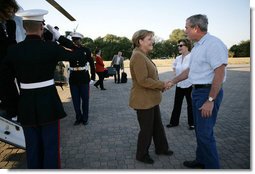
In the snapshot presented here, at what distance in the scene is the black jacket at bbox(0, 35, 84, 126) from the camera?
2.95m

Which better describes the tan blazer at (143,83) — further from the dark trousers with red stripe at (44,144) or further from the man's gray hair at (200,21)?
the dark trousers with red stripe at (44,144)

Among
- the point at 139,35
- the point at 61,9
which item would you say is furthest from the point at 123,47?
the point at 139,35

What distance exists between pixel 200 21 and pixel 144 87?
1230mm

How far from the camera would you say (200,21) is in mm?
3547

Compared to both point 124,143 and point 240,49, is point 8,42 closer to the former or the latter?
point 124,143

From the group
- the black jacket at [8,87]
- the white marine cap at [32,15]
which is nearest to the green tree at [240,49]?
the black jacket at [8,87]

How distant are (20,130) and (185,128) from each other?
3.40 metres

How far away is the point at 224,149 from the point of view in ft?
15.6

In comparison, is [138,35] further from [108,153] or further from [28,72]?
[108,153]

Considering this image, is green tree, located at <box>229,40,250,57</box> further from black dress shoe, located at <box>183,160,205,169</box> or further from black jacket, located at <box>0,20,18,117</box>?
black jacket, located at <box>0,20,18,117</box>

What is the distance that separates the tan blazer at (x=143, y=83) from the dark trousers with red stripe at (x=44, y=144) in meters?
1.34

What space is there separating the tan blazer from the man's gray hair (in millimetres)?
868

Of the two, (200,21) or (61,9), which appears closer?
(200,21)

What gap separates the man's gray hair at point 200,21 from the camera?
140 inches
